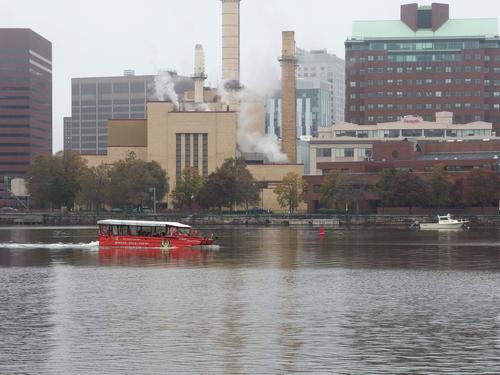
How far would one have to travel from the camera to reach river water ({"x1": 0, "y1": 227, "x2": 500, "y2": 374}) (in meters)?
51.3

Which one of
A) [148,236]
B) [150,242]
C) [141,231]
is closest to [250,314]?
[150,242]

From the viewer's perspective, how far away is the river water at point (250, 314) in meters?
51.3

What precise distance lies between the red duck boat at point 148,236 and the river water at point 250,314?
656 inches

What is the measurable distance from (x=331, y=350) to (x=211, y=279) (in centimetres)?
3815

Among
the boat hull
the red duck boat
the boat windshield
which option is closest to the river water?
the boat hull

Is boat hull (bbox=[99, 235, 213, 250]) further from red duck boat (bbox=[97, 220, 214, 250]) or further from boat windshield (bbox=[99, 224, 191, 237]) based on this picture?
boat windshield (bbox=[99, 224, 191, 237])

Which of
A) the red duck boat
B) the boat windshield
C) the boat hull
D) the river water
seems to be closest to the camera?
the river water

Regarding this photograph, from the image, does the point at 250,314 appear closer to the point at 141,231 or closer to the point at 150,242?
the point at 150,242

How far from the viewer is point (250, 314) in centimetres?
6756

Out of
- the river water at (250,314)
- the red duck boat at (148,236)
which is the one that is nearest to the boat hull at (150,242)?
the red duck boat at (148,236)

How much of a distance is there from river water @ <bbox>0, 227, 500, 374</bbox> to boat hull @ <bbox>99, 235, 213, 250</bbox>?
16429mm

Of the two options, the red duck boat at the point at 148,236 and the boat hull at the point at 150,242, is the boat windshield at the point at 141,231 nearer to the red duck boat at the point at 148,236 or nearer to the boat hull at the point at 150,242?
the red duck boat at the point at 148,236

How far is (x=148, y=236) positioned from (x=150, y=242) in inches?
42.7

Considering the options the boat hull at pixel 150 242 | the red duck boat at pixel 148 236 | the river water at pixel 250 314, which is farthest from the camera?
the red duck boat at pixel 148 236
